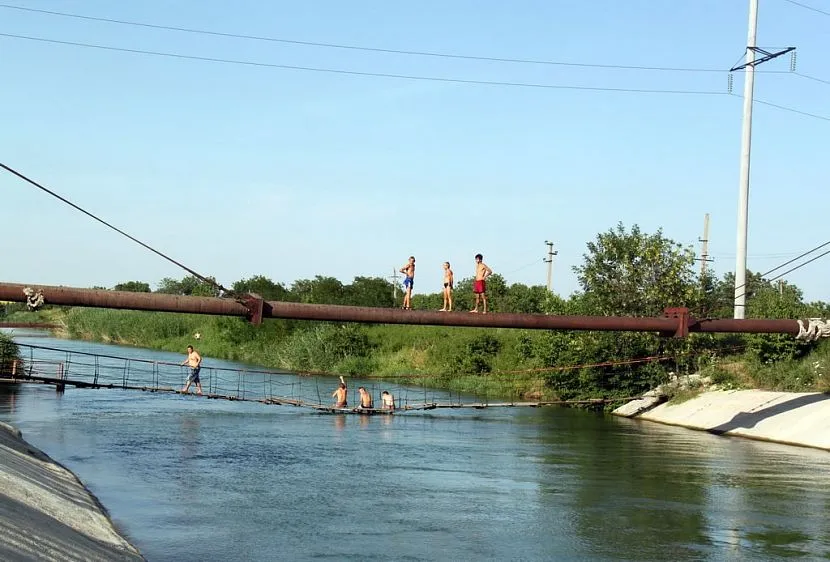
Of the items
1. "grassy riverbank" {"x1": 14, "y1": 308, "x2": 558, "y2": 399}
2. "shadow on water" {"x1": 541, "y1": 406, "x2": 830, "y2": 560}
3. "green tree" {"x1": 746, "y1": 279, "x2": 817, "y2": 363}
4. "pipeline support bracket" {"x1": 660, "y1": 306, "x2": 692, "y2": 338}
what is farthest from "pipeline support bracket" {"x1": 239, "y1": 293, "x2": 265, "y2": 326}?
"green tree" {"x1": 746, "y1": 279, "x2": 817, "y2": 363}

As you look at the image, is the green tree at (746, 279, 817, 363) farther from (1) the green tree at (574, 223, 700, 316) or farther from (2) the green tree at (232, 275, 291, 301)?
(2) the green tree at (232, 275, 291, 301)

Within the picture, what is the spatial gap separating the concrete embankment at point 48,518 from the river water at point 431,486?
973 millimetres

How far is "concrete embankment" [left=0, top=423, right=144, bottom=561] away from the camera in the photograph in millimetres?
12844

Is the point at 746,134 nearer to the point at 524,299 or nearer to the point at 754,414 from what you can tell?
the point at 754,414

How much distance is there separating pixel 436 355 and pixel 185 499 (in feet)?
146

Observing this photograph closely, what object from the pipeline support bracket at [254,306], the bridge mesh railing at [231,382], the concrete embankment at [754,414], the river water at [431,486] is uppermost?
the pipeline support bracket at [254,306]

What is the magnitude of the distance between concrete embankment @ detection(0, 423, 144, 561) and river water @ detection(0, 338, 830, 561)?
3.19ft

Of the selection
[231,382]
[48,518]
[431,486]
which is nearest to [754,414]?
[431,486]

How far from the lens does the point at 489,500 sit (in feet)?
79.6

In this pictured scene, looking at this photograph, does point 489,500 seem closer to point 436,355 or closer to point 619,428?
point 619,428

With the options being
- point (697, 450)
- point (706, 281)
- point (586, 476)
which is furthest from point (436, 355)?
point (586, 476)

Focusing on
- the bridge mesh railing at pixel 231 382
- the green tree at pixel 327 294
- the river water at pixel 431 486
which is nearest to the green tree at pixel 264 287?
the green tree at pixel 327 294

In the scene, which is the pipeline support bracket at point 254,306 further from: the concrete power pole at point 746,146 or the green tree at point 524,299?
the green tree at point 524,299

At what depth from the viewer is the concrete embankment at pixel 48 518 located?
42.1 feet
